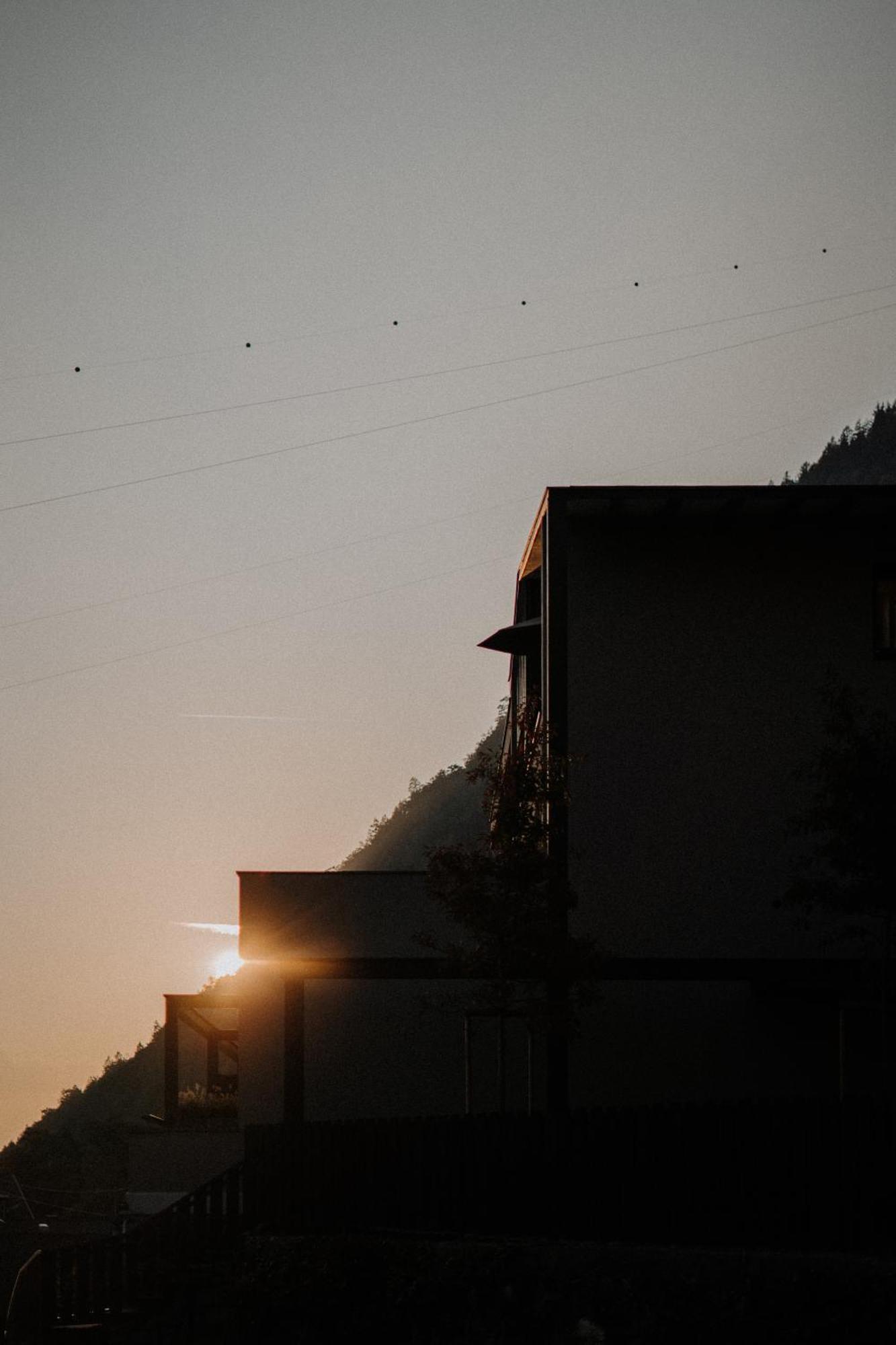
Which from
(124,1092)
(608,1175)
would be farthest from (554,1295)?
(124,1092)

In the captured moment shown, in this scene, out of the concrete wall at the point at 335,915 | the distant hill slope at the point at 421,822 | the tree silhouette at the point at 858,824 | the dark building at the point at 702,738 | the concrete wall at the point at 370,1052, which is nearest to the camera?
the tree silhouette at the point at 858,824

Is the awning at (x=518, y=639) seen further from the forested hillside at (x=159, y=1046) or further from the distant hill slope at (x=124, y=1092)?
the forested hillside at (x=159, y=1046)

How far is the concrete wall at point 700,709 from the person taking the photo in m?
22.7

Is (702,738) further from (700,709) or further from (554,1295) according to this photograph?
(554,1295)

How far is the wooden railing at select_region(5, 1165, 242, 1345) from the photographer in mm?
19219

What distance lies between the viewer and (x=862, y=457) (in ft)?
594

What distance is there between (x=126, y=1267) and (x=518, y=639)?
13525 mm

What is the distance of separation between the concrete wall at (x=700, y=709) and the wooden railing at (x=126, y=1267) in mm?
6249

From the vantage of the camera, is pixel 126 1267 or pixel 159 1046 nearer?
pixel 126 1267

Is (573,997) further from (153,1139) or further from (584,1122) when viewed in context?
(153,1139)

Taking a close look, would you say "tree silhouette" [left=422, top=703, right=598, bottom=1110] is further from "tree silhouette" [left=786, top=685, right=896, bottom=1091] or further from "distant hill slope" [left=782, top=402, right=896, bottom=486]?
"distant hill slope" [left=782, top=402, right=896, bottom=486]

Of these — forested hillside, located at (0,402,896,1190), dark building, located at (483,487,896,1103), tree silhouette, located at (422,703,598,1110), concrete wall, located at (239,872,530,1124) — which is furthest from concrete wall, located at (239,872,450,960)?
forested hillside, located at (0,402,896,1190)

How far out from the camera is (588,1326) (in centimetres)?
1594

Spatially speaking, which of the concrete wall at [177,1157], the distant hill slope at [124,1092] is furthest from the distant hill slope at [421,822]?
the concrete wall at [177,1157]
